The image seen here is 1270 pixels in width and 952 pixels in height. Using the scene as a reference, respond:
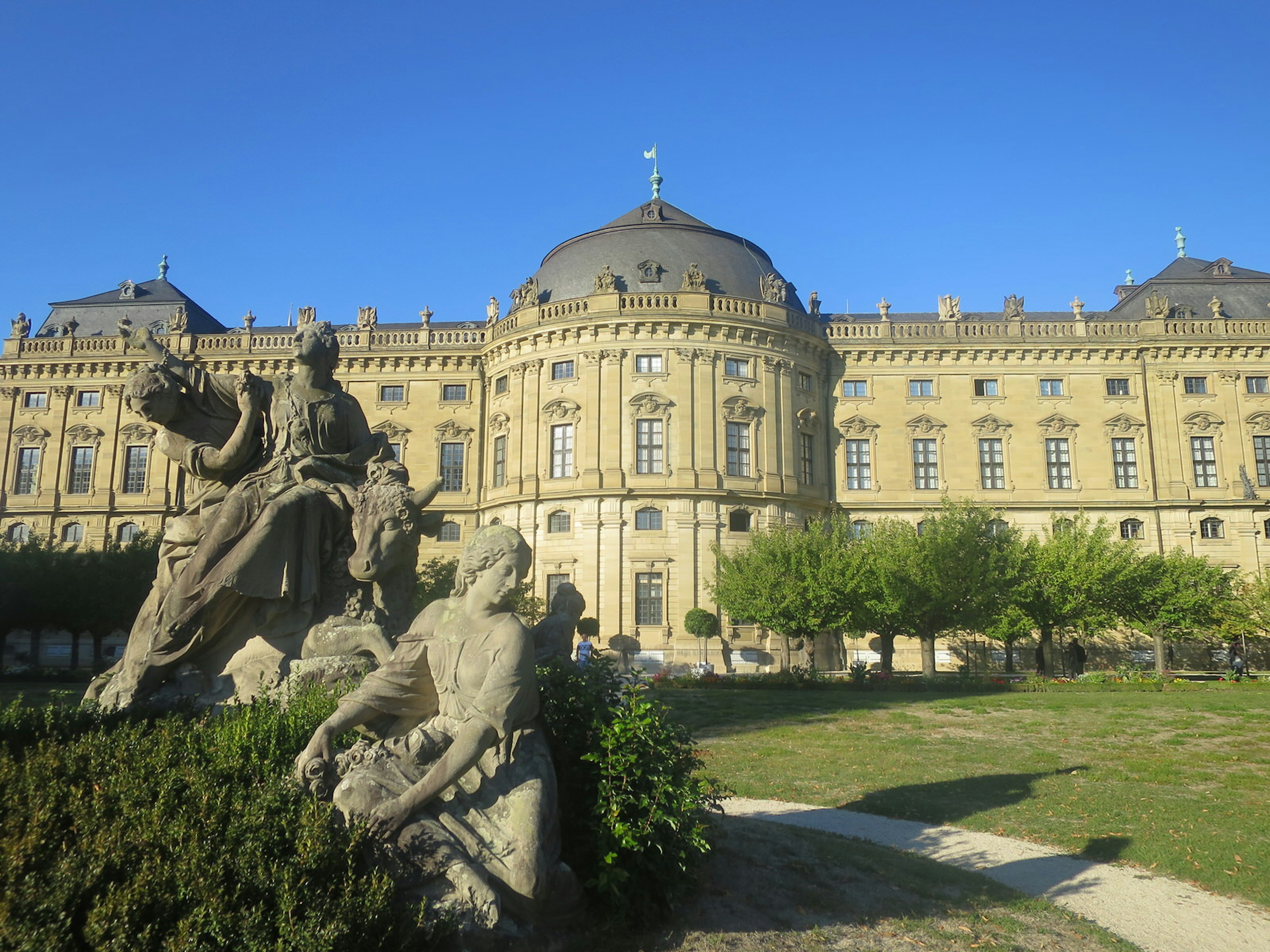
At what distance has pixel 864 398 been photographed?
46125 mm

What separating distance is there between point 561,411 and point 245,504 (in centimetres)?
3406

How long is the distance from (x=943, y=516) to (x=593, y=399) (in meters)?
16.1

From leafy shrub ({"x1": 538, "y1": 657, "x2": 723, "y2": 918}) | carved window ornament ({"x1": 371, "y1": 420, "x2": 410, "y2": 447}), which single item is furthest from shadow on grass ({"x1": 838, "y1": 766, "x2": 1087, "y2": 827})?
carved window ornament ({"x1": 371, "y1": 420, "x2": 410, "y2": 447})

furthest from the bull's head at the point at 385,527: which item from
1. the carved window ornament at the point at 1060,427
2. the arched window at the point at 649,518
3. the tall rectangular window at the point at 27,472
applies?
the tall rectangular window at the point at 27,472

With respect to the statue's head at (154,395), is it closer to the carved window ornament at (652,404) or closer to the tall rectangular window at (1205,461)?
the carved window ornament at (652,404)

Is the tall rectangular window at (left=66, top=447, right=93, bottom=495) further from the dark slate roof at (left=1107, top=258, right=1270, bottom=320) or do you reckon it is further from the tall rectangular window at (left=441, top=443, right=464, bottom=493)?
the dark slate roof at (left=1107, top=258, right=1270, bottom=320)

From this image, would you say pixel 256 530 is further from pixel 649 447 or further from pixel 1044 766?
pixel 649 447

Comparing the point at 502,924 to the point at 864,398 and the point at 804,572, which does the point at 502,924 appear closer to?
the point at 804,572

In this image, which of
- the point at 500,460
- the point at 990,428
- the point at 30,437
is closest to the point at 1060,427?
the point at 990,428

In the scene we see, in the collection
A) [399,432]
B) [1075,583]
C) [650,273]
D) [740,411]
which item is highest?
[650,273]

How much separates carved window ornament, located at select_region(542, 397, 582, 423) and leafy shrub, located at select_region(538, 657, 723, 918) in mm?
35892

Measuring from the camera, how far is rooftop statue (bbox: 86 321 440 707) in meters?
7.39

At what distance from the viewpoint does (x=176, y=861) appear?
12.1 ft

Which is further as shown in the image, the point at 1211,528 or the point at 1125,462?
the point at 1125,462
